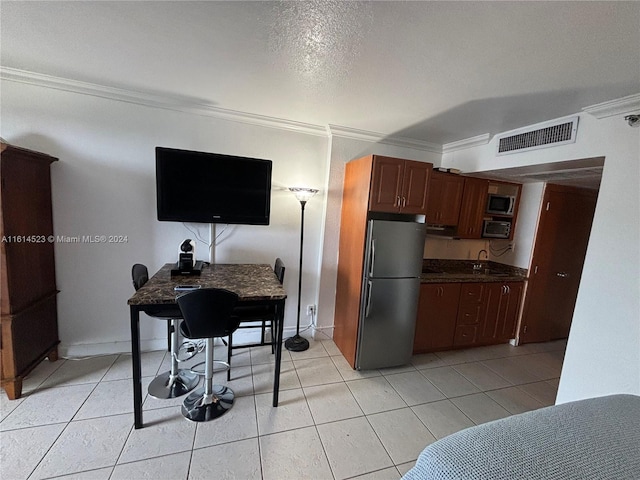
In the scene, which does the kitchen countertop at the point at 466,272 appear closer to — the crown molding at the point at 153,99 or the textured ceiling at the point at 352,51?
the textured ceiling at the point at 352,51

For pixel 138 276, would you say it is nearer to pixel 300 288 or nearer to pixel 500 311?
pixel 300 288

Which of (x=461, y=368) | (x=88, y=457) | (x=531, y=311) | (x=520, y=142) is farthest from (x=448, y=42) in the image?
(x=531, y=311)

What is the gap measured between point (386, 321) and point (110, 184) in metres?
3.02

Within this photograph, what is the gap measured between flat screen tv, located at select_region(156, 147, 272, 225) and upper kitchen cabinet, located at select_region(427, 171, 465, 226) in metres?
2.00

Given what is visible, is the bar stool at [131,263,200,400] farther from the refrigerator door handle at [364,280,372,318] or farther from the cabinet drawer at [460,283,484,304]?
the cabinet drawer at [460,283,484,304]

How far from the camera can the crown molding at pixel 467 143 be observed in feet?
9.26

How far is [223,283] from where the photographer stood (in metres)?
2.11

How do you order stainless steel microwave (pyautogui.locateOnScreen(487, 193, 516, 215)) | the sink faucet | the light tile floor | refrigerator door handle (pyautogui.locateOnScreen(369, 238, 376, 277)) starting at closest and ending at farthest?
the light tile floor, refrigerator door handle (pyautogui.locateOnScreen(369, 238, 376, 277)), stainless steel microwave (pyautogui.locateOnScreen(487, 193, 516, 215)), the sink faucet

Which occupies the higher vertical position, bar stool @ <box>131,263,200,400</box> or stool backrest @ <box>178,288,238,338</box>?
stool backrest @ <box>178,288,238,338</box>

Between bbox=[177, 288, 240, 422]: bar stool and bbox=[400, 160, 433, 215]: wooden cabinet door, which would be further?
bbox=[400, 160, 433, 215]: wooden cabinet door

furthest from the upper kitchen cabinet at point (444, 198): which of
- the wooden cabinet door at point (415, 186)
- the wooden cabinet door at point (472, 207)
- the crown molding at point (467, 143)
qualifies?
the wooden cabinet door at point (415, 186)

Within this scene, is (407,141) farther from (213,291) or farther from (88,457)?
(88,457)

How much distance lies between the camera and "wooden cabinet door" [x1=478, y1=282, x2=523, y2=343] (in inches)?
124

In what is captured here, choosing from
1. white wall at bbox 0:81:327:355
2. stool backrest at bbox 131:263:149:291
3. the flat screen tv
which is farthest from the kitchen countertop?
stool backrest at bbox 131:263:149:291
